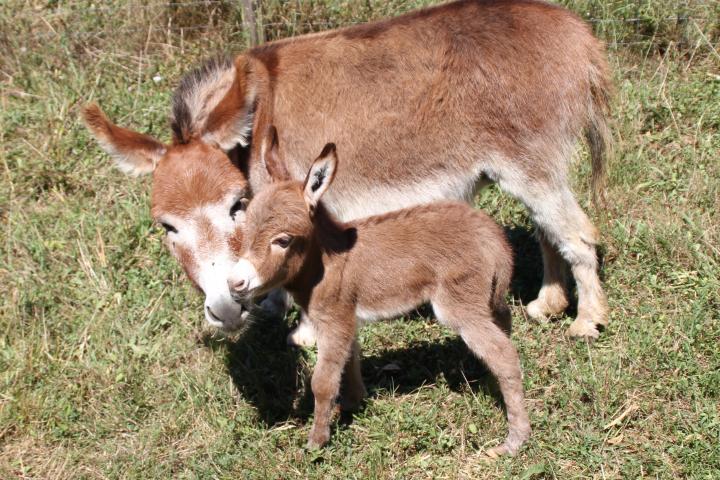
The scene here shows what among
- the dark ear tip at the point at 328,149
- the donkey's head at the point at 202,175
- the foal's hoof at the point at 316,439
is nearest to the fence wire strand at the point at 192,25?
the donkey's head at the point at 202,175

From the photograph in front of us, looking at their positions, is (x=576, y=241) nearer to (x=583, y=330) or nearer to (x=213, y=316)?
(x=583, y=330)

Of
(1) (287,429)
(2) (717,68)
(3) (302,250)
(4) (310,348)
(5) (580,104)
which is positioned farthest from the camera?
(2) (717,68)

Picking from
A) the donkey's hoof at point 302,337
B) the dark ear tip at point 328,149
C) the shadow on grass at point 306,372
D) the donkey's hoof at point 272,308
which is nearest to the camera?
the dark ear tip at point 328,149

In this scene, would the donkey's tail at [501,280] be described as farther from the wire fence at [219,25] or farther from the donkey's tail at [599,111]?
the wire fence at [219,25]

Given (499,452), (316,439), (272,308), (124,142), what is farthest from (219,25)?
(499,452)

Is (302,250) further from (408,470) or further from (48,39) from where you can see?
(48,39)

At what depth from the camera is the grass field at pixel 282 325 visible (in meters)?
4.34

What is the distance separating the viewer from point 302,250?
400cm

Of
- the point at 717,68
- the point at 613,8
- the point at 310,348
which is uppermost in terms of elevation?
the point at 613,8

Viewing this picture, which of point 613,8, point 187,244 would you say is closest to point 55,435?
point 187,244

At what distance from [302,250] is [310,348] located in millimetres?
1364

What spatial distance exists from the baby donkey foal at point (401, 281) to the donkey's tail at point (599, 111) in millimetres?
1213

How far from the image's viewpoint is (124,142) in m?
4.52

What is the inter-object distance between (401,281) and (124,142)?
1709 mm
